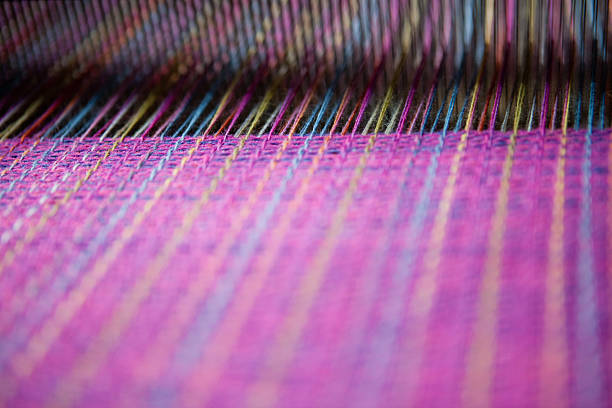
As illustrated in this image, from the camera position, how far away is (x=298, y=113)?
1151 mm

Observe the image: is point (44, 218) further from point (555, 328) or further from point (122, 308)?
point (555, 328)

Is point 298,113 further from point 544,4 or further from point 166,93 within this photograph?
point 544,4

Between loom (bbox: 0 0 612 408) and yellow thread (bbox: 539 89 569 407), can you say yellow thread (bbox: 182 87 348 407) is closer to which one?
loom (bbox: 0 0 612 408)

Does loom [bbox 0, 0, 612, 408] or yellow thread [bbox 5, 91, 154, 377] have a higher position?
yellow thread [bbox 5, 91, 154, 377]

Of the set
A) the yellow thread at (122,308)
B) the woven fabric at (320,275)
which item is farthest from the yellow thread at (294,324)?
the yellow thread at (122,308)

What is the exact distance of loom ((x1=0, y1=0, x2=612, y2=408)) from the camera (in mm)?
506

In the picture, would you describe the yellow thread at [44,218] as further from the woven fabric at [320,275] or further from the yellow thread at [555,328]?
the yellow thread at [555,328]

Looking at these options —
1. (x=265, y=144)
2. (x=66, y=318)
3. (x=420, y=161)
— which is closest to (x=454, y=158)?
(x=420, y=161)

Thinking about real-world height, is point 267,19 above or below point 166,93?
→ above

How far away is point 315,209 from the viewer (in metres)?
0.77

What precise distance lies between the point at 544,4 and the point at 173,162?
850 millimetres

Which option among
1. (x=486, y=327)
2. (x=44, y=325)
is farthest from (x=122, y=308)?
(x=486, y=327)

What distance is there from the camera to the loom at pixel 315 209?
51 centimetres

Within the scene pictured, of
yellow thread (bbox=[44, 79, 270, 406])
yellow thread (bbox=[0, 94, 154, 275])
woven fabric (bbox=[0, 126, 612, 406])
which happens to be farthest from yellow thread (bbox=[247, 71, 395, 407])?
yellow thread (bbox=[0, 94, 154, 275])
